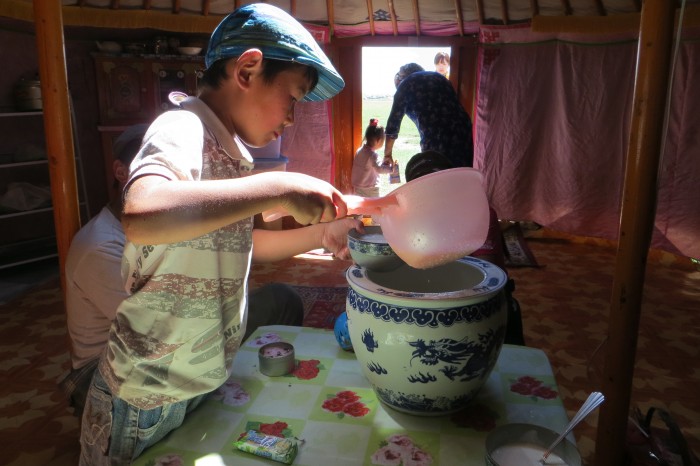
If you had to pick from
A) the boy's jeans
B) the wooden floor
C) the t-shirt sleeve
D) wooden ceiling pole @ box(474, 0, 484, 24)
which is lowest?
the wooden floor

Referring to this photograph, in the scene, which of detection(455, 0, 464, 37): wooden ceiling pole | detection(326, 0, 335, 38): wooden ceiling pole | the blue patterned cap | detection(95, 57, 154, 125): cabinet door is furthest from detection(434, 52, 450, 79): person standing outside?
the blue patterned cap

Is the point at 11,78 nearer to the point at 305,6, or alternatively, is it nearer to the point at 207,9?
the point at 207,9

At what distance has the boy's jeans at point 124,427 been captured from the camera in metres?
0.73

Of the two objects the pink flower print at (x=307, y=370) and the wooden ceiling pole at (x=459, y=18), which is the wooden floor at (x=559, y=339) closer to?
the pink flower print at (x=307, y=370)

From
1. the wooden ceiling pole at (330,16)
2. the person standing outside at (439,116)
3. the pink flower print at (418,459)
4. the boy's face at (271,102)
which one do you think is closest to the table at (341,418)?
the pink flower print at (418,459)

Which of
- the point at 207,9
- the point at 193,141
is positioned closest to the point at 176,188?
the point at 193,141

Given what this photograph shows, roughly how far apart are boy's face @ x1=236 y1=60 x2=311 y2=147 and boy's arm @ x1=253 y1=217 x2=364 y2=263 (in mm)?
229

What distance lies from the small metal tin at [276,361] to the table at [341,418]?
0.01m

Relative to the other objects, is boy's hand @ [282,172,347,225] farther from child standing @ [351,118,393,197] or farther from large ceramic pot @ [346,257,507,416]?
child standing @ [351,118,393,197]

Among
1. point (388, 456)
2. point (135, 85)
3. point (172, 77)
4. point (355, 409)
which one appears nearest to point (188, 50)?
point (172, 77)

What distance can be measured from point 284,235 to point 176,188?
466 mm

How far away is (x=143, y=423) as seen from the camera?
0.73 metres

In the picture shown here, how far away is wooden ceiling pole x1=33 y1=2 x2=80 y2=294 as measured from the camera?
3.34 feet

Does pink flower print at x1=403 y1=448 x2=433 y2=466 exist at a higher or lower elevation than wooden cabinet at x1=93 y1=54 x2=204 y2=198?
lower
